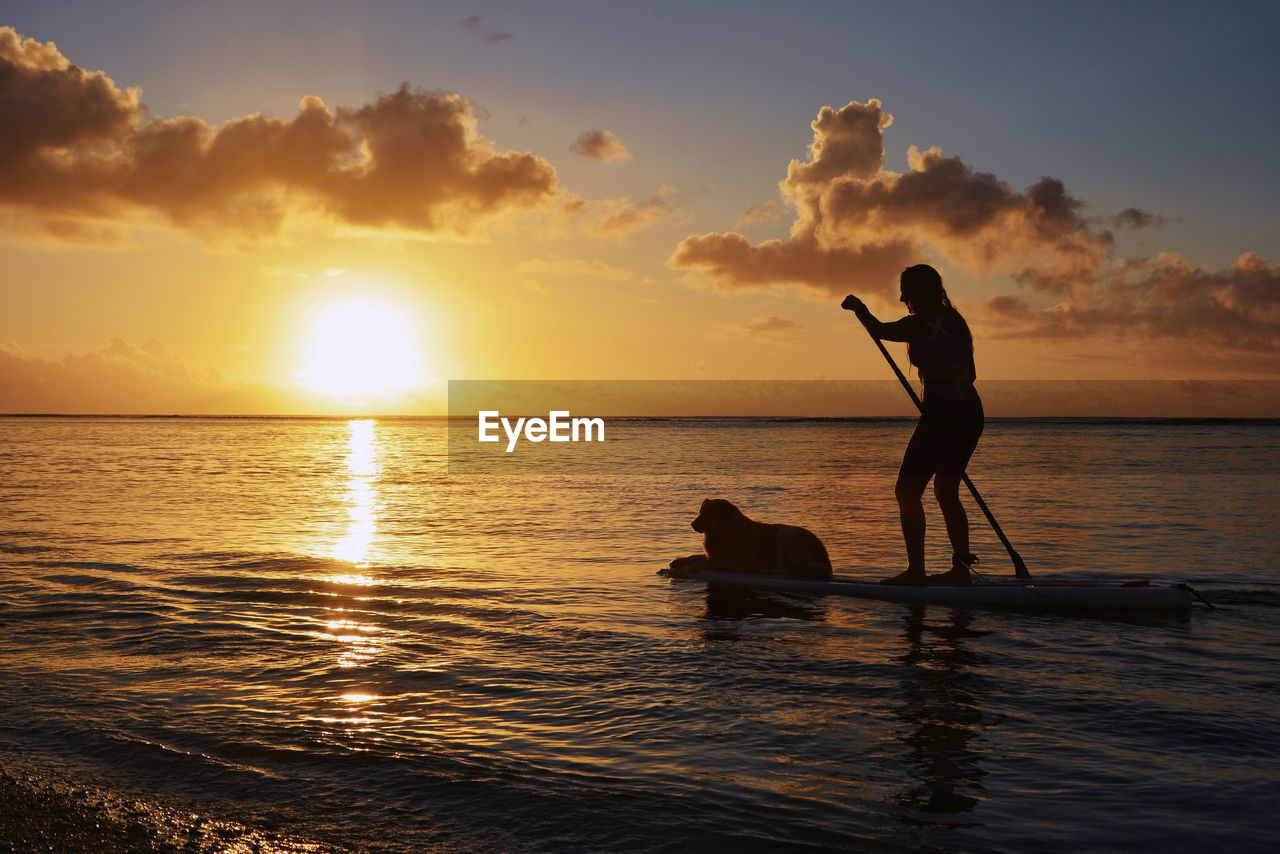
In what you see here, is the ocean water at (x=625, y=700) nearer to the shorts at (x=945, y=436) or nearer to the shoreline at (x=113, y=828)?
the shoreline at (x=113, y=828)

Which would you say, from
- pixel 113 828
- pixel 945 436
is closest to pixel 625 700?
pixel 113 828

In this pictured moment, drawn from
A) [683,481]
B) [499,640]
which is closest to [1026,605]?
[499,640]

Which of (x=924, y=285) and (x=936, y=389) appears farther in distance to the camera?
(x=924, y=285)

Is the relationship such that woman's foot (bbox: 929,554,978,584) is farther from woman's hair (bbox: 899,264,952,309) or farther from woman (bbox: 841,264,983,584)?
woman's hair (bbox: 899,264,952,309)

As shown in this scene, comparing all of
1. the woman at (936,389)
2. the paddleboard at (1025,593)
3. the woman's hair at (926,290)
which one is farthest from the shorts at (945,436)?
the paddleboard at (1025,593)

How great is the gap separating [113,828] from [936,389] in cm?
716

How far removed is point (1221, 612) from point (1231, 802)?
16.0 ft

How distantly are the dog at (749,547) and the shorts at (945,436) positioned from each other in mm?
1716

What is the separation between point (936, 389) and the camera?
8.26 metres

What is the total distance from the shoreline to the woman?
6.34m

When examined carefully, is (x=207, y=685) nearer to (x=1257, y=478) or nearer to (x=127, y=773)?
(x=127, y=773)

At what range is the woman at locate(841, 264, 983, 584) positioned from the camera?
8188 millimetres

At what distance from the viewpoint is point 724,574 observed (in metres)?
9.55

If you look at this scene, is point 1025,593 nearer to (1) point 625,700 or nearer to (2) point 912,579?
(2) point 912,579
